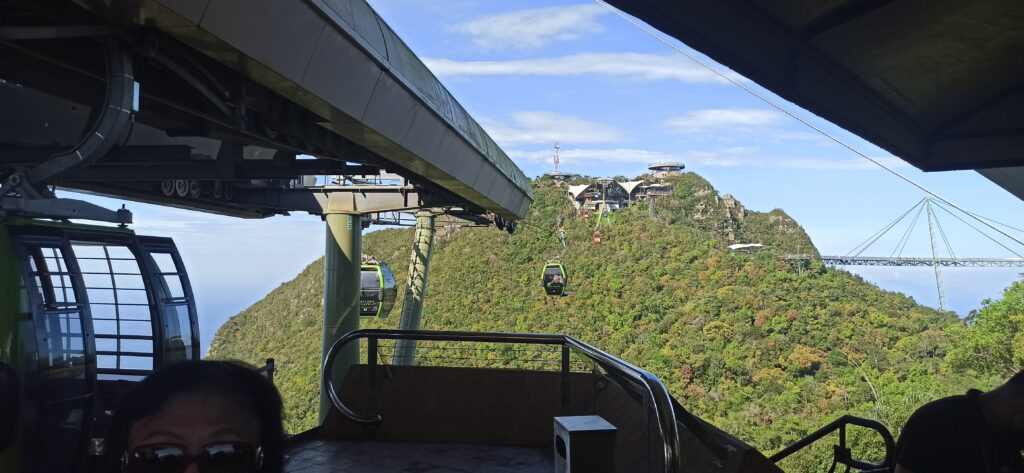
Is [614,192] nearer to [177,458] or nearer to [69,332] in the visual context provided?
[69,332]

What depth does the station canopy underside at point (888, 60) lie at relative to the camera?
486 centimetres

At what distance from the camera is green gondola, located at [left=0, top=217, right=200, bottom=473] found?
20.7 ft

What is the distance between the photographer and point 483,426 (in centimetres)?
686

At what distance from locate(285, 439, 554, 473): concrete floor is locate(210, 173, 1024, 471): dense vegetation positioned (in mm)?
33493

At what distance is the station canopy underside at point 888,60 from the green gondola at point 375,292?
23413mm

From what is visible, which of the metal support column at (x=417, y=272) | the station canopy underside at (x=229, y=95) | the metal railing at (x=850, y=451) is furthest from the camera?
the metal support column at (x=417, y=272)

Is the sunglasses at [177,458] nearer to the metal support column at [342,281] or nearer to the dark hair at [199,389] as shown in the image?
the dark hair at [199,389]

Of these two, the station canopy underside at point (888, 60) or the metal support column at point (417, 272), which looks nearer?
the station canopy underside at point (888, 60)

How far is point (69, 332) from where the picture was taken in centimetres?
699

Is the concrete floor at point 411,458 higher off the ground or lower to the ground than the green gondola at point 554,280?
lower

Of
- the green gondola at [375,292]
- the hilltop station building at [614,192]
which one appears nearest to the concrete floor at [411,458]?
the green gondola at [375,292]

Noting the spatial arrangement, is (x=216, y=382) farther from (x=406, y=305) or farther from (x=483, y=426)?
(x=406, y=305)

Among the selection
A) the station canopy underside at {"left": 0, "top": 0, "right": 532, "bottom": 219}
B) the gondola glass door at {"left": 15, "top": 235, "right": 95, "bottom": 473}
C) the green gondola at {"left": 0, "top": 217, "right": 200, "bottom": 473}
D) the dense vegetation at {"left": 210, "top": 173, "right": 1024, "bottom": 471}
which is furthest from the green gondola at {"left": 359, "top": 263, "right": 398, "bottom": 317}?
the gondola glass door at {"left": 15, "top": 235, "right": 95, "bottom": 473}

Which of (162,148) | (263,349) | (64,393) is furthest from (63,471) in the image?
(263,349)
